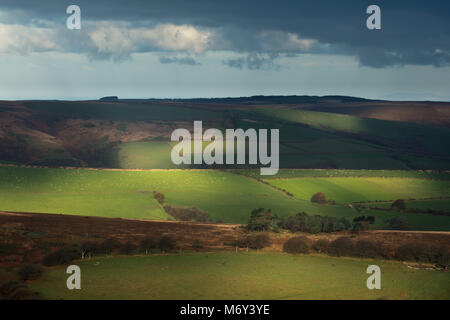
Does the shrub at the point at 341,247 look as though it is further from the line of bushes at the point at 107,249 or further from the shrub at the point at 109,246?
the shrub at the point at 109,246

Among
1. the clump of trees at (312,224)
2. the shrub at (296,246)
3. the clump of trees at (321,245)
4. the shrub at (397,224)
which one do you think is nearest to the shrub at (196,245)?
the shrub at (296,246)

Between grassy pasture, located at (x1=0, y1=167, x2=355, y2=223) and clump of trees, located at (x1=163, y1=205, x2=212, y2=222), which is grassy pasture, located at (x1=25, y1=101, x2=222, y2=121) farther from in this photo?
clump of trees, located at (x1=163, y1=205, x2=212, y2=222)

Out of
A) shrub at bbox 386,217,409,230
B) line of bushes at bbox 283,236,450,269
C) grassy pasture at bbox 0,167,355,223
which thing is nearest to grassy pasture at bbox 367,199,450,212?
grassy pasture at bbox 0,167,355,223

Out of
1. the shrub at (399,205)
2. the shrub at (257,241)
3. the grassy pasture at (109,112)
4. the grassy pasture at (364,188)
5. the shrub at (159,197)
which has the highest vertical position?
the grassy pasture at (109,112)

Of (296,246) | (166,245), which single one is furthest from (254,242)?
(166,245)

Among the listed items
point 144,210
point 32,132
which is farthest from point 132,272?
point 32,132
